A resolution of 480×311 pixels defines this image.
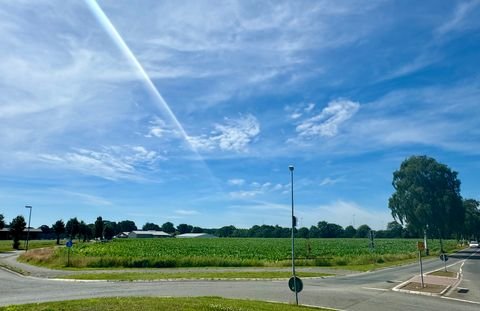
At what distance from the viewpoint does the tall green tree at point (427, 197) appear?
62.3 meters

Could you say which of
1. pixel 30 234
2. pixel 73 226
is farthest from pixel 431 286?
pixel 30 234

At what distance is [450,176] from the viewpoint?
6538cm

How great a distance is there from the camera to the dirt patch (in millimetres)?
22234

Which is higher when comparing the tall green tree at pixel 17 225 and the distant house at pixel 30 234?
the tall green tree at pixel 17 225

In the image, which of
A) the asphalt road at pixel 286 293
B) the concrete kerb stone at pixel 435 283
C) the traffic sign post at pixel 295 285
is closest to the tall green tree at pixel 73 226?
the asphalt road at pixel 286 293

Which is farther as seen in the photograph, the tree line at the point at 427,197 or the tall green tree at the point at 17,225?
the tall green tree at the point at 17,225

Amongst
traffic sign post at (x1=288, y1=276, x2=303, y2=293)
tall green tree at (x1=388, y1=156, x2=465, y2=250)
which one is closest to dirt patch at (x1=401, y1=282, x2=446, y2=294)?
traffic sign post at (x1=288, y1=276, x2=303, y2=293)

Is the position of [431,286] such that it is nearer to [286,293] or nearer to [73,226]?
[286,293]

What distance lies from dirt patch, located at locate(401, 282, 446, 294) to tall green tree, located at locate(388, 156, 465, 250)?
40.5 m

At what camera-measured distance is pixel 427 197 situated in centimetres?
6259

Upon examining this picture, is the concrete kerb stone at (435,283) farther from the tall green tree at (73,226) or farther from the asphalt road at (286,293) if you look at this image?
the tall green tree at (73,226)

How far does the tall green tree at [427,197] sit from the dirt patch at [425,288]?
133ft

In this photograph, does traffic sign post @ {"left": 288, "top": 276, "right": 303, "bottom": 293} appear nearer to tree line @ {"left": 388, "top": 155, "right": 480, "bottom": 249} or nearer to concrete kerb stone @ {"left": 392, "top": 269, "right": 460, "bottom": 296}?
concrete kerb stone @ {"left": 392, "top": 269, "right": 460, "bottom": 296}

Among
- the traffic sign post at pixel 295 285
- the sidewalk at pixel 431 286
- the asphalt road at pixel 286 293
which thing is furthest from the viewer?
the sidewalk at pixel 431 286
